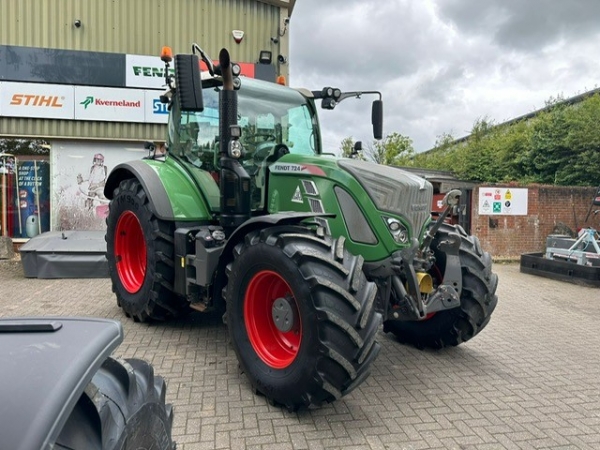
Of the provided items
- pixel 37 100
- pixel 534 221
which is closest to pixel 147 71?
pixel 37 100

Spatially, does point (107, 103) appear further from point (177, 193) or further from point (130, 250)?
point (177, 193)

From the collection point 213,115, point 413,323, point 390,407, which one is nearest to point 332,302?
point 390,407

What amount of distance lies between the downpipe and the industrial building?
276 inches

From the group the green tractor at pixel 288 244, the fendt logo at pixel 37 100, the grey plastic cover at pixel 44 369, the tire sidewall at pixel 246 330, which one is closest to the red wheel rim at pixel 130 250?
the green tractor at pixel 288 244

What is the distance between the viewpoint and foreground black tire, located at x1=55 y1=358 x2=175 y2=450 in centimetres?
124

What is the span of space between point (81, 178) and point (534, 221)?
35.1 feet

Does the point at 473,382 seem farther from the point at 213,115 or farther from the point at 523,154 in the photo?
the point at 523,154

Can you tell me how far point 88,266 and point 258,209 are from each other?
15.5 ft

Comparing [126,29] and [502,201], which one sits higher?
[126,29]

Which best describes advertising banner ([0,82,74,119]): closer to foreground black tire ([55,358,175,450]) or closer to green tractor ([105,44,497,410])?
green tractor ([105,44,497,410])

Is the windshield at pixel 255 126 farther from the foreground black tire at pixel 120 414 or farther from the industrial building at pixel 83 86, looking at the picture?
the industrial building at pixel 83 86

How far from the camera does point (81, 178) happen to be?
31.3 feet

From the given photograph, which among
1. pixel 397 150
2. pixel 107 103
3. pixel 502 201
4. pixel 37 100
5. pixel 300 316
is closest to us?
pixel 300 316

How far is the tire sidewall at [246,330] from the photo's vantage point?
9.16 feet
